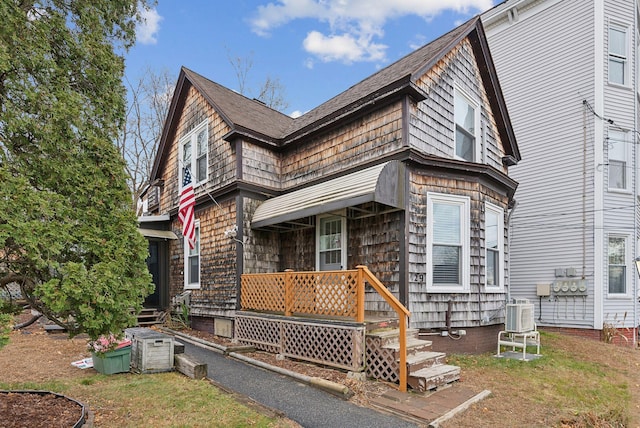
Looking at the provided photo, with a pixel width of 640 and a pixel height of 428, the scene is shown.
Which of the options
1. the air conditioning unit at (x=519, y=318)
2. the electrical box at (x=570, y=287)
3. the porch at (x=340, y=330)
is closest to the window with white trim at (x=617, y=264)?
the electrical box at (x=570, y=287)

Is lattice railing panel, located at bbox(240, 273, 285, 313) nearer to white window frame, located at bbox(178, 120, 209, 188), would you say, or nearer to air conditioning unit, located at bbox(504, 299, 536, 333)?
white window frame, located at bbox(178, 120, 209, 188)

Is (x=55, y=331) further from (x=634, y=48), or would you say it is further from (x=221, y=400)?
(x=634, y=48)

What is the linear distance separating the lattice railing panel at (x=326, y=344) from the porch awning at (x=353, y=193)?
218 centimetres

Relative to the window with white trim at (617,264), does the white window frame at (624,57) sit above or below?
above

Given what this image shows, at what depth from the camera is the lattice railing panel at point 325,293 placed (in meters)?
6.78

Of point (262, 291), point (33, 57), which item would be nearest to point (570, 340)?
point (262, 291)

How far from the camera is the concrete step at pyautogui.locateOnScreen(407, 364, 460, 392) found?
573 centimetres

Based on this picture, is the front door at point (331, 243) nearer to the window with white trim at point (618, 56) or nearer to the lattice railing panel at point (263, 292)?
the lattice railing panel at point (263, 292)

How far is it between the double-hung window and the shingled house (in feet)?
0.23

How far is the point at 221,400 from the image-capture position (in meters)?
5.27

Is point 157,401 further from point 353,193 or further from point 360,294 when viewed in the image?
point 353,193

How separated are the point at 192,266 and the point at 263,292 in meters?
4.38

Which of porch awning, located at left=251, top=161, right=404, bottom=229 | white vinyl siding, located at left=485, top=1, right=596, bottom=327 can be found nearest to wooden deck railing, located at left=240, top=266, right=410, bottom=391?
porch awning, located at left=251, top=161, right=404, bottom=229

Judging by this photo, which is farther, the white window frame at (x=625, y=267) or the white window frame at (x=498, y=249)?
the white window frame at (x=625, y=267)
